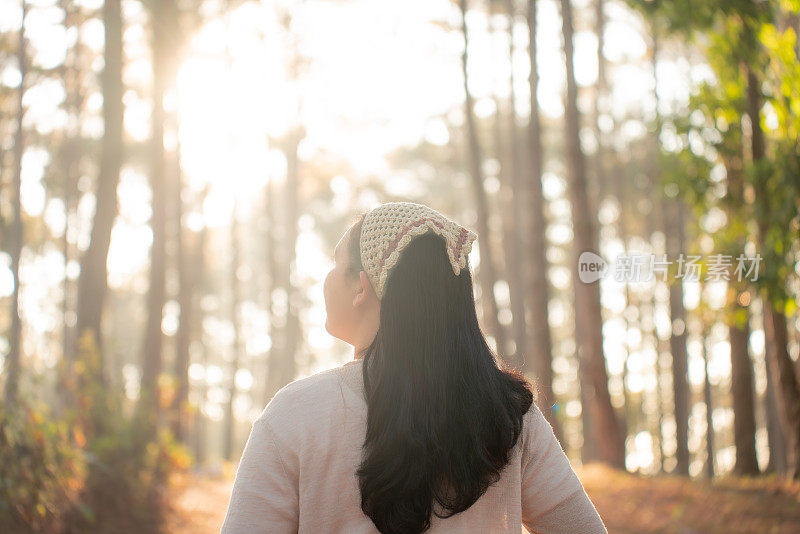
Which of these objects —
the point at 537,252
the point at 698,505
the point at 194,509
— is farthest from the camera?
the point at 537,252

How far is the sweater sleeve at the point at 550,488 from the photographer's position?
200cm

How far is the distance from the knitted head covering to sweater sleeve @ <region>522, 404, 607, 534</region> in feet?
1.38

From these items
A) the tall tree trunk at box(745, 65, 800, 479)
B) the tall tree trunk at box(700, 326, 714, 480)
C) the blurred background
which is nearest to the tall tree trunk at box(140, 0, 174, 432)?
the blurred background

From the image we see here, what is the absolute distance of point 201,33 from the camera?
15.4 m

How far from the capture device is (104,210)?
33.8 feet

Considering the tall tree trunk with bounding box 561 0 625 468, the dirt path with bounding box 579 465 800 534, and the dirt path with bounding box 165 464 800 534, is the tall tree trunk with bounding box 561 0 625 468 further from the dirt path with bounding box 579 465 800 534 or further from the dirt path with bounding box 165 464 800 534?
the dirt path with bounding box 579 465 800 534

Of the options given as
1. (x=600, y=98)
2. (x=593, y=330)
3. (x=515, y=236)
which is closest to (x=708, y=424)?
(x=515, y=236)

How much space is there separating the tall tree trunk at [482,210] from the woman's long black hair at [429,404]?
14.5 metres

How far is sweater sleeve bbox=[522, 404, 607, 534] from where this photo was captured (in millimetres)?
1996

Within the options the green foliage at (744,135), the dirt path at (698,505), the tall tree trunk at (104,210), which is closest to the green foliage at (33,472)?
the tall tree trunk at (104,210)

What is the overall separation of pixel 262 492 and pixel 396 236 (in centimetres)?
62

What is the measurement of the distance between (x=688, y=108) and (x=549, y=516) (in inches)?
347

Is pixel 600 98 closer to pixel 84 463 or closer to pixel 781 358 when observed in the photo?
pixel 781 358

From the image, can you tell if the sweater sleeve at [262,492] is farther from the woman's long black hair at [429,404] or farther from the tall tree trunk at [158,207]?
the tall tree trunk at [158,207]
